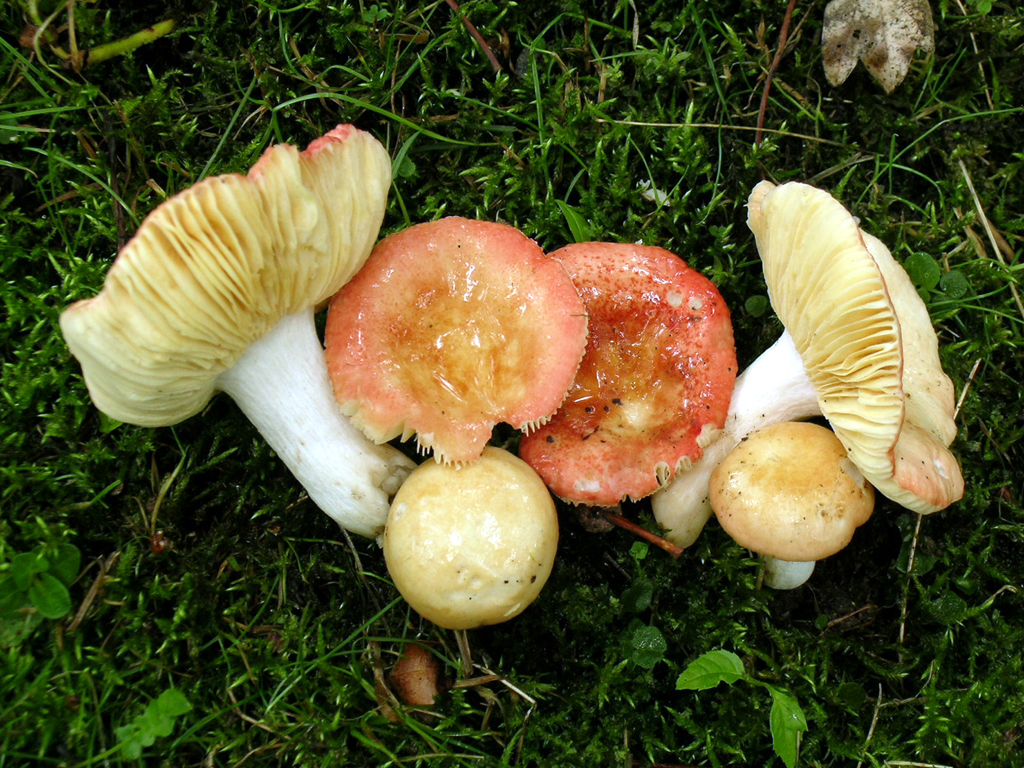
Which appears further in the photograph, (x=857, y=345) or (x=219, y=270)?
(x=857, y=345)

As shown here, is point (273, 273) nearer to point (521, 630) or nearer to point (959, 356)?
point (521, 630)

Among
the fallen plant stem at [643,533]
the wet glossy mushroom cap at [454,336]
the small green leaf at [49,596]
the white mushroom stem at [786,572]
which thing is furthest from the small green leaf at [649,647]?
the small green leaf at [49,596]

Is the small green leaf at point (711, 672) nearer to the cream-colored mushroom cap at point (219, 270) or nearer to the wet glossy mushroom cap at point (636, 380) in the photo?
the wet glossy mushroom cap at point (636, 380)

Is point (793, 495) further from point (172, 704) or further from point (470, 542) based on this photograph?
point (172, 704)

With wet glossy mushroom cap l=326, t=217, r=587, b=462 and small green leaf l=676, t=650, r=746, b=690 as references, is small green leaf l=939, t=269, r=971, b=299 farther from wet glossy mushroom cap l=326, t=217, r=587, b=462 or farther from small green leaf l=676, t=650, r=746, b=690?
small green leaf l=676, t=650, r=746, b=690

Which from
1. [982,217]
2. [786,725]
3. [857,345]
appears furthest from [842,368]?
[982,217]

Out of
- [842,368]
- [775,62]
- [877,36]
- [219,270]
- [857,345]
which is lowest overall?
[842,368]

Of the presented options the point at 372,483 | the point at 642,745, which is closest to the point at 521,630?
the point at 642,745
